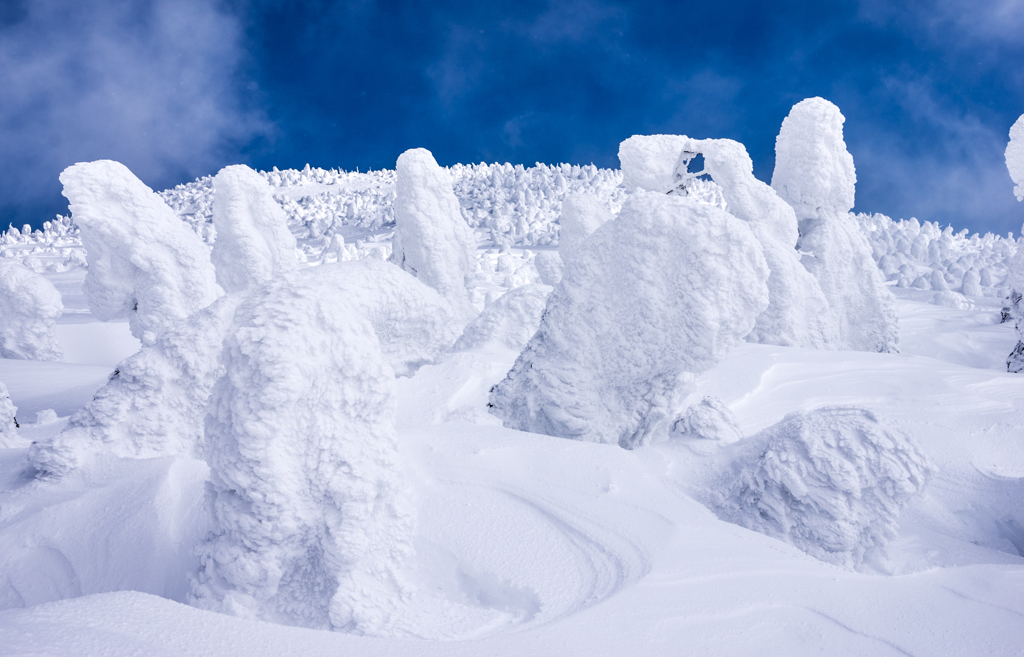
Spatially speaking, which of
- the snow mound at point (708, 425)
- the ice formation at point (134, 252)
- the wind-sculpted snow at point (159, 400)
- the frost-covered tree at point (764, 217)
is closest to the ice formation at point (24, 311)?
the ice formation at point (134, 252)

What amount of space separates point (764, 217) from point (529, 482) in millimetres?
8439

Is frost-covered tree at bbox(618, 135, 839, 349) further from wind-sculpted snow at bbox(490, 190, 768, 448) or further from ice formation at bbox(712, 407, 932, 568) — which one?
ice formation at bbox(712, 407, 932, 568)

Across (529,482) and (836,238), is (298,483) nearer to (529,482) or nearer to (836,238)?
(529,482)

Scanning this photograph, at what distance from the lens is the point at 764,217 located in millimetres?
9727

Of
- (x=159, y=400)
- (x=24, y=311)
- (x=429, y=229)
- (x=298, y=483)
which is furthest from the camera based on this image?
(x=429, y=229)

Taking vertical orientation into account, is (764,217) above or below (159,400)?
above

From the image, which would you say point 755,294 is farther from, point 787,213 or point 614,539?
point 787,213

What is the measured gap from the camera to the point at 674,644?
1853mm

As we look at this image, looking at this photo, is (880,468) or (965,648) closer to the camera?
(965,648)

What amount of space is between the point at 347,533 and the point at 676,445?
99.1 inches

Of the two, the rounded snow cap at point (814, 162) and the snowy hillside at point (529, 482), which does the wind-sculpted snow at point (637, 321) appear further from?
the rounded snow cap at point (814, 162)

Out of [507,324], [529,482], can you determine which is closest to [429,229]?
[507,324]

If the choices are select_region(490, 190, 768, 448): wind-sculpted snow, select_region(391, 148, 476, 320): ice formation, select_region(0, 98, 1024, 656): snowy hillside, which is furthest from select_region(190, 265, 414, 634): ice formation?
select_region(391, 148, 476, 320): ice formation

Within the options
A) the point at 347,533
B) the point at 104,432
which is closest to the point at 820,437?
the point at 347,533
